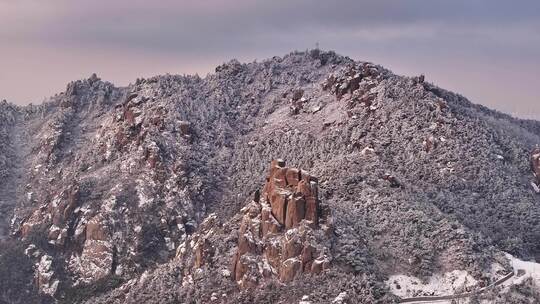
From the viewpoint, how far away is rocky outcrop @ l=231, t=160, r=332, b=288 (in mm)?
151375

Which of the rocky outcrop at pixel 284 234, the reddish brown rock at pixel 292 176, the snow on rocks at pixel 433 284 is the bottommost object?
the snow on rocks at pixel 433 284

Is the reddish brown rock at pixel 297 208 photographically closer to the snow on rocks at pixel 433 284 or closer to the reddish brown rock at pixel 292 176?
the reddish brown rock at pixel 292 176

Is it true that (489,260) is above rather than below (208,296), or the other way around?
above

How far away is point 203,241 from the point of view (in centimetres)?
16838

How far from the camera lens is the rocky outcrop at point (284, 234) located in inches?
5960

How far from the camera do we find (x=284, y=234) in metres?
156

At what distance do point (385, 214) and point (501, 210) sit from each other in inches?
1467

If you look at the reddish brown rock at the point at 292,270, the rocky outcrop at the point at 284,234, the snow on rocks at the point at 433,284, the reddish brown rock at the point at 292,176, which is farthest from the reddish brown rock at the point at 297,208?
the snow on rocks at the point at 433,284

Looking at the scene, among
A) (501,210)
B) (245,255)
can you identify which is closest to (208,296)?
(245,255)

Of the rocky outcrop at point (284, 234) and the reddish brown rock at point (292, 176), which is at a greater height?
the reddish brown rock at point (292, 176)

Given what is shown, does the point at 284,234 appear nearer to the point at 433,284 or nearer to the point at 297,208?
the point at 297,208

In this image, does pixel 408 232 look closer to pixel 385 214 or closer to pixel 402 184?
pixel 385 214

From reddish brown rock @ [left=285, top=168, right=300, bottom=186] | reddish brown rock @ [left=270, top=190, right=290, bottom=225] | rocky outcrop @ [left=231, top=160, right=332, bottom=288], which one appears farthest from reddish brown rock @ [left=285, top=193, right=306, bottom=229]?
reddish brown rock @ [left=285, top=168, right=300, bottom=186]

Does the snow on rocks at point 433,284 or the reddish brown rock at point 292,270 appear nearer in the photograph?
the reddish brown rock at point 292,270
